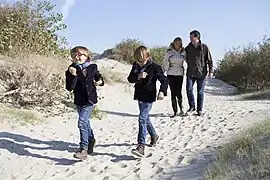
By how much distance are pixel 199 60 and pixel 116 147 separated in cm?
331

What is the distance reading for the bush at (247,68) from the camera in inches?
1093

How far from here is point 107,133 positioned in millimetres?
9758

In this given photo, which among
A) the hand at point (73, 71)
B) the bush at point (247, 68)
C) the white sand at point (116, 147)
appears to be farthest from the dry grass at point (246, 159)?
the bush at point (247, 68)

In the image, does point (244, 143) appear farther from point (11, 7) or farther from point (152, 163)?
point (11, 7)

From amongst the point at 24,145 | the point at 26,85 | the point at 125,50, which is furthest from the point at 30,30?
the point at 125,50

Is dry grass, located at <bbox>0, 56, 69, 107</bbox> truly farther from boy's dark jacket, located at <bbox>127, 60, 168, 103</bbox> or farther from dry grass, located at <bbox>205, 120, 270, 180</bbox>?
dry grass, located at <bbox>205, 120, 270, 180</bbox>

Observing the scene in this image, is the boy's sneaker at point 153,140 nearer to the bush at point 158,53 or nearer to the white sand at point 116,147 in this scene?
the white sand at point 116,147

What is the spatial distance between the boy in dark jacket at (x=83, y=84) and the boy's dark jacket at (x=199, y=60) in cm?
358

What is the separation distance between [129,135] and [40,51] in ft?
23.3

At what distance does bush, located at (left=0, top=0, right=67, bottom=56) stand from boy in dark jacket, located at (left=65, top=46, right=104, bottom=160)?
26.5ft

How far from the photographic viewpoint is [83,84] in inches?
282

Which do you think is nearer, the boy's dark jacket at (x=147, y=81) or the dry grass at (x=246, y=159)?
the dry grass at (x=246, y=159)

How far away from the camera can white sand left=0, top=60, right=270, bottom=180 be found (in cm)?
657

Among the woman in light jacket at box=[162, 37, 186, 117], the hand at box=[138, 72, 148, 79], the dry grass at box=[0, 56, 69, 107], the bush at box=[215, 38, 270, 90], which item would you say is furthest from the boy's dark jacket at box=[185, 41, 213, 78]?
the bush at box=[215, 38, 270, 90]
